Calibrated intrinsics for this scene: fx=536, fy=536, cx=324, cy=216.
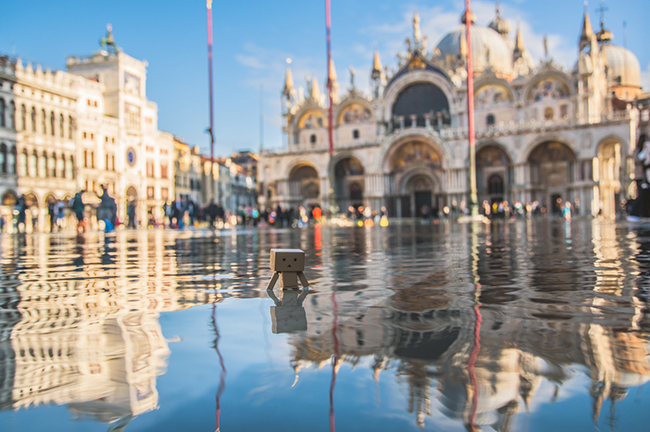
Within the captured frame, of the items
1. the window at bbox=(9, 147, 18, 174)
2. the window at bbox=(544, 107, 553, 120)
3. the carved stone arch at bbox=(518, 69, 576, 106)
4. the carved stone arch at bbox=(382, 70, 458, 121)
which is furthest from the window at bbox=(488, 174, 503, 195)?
the window at bbox=(9, 147, 18, 174)

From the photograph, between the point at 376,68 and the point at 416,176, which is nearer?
the point at 416,176

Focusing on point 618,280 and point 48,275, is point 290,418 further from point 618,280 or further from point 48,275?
point 48,275

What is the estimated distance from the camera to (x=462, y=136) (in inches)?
1528

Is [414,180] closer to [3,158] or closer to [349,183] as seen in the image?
[349,183]

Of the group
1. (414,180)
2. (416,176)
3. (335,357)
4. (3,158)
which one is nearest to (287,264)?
(335,357)

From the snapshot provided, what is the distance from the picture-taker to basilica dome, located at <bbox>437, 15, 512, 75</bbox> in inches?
1813

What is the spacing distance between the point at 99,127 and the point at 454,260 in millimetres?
41665

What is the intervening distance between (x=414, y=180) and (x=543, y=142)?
32.9 ft

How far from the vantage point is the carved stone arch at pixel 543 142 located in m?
35.8

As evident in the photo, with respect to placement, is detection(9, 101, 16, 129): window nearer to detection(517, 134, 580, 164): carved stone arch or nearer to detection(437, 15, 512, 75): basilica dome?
detection(437, 15, 512, 75): basilica dome

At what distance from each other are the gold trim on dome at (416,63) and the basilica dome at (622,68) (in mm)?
20736

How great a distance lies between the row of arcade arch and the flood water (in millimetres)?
31069

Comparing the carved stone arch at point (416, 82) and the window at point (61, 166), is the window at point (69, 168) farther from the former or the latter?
the carved stone arch at point (416, 82)

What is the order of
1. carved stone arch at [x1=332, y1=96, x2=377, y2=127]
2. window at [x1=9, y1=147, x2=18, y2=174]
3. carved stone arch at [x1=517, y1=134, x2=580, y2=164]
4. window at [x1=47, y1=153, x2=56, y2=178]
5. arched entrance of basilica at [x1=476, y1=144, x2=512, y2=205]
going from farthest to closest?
carved stone arch at [x1=332, y1=96, x2=377, y2=127], arched entrance of basilica at [x1=476, y1=144, x2=512, y2=205], window at [x1=47, y1=153, x2=56, y2=178], carved stone arch at [x1=517, y1=134, x2=580, y2=164], window at [x1=9, y1=147, x2=18, y2=174]
